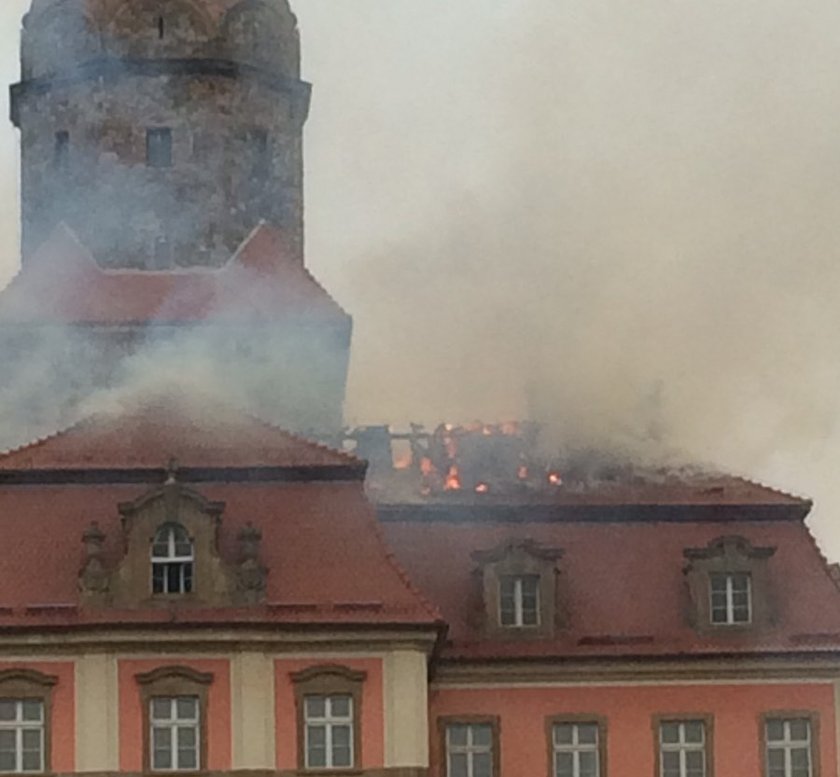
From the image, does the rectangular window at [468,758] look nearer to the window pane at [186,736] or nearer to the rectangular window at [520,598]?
the rectangular window at [520,598]

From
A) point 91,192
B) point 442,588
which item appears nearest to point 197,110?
point 91,192

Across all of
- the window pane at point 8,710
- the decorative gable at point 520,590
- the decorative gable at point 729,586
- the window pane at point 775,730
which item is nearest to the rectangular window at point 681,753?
the window pane at point 775,730

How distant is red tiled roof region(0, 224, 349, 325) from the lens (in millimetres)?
72250

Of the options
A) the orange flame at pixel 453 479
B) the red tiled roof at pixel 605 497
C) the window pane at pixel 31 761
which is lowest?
the window pane at pixel 31 761

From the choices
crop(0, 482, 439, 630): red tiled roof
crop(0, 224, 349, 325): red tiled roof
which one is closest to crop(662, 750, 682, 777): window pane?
crop(0, 482, 439, 630): red tiled roof

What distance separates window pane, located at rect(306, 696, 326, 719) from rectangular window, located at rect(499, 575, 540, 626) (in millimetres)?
5768

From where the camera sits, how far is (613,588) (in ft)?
211

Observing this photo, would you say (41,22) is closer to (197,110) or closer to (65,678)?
(197,110)

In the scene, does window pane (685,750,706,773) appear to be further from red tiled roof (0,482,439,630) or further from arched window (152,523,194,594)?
arched window (152,523,194,594)

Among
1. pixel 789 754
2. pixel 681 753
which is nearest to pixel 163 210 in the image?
pixel 681 753

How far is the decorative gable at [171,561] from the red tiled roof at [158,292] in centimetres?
1271

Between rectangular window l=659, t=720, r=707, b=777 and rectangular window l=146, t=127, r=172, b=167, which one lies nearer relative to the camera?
rectangular window l=659, t=720, r=707, b=777

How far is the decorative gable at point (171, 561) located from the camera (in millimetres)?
59219

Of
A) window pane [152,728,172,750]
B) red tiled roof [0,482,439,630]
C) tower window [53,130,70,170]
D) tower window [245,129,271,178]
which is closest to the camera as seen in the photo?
window pane [152,728,172,750]
